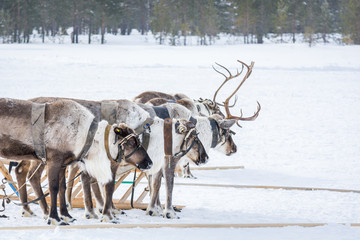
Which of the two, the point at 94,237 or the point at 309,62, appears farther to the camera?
the point at 309,62

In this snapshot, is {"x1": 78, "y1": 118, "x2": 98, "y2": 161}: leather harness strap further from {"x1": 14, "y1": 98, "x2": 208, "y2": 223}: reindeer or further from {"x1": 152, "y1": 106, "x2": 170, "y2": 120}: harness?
{"x1": 152, "y1": 106, "x2": 170, "y2": 120}: harness

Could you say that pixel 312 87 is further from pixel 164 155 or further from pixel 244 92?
pixel 164 155

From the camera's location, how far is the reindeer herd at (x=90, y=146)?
5.51 meters

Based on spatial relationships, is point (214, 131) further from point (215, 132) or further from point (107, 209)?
point (107, 209)

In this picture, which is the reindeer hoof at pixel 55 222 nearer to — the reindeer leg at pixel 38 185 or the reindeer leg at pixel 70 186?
the reindeer leg at pixel 38 185

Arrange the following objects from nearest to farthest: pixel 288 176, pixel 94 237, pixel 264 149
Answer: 1. pixel 94 237
2. pixel 288 176
3. pixel 264 149

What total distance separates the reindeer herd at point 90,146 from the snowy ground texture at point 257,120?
33cm

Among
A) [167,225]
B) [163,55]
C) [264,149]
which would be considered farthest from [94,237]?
[163,55]

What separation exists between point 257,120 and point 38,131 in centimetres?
1239

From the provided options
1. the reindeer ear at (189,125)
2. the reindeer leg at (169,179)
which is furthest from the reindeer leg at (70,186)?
the reindeer ear at (189,125)

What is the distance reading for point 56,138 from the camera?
5523 millimetres

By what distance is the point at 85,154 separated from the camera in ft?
18.7

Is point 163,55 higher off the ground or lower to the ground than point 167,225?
higher

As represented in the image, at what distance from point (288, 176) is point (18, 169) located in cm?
526
